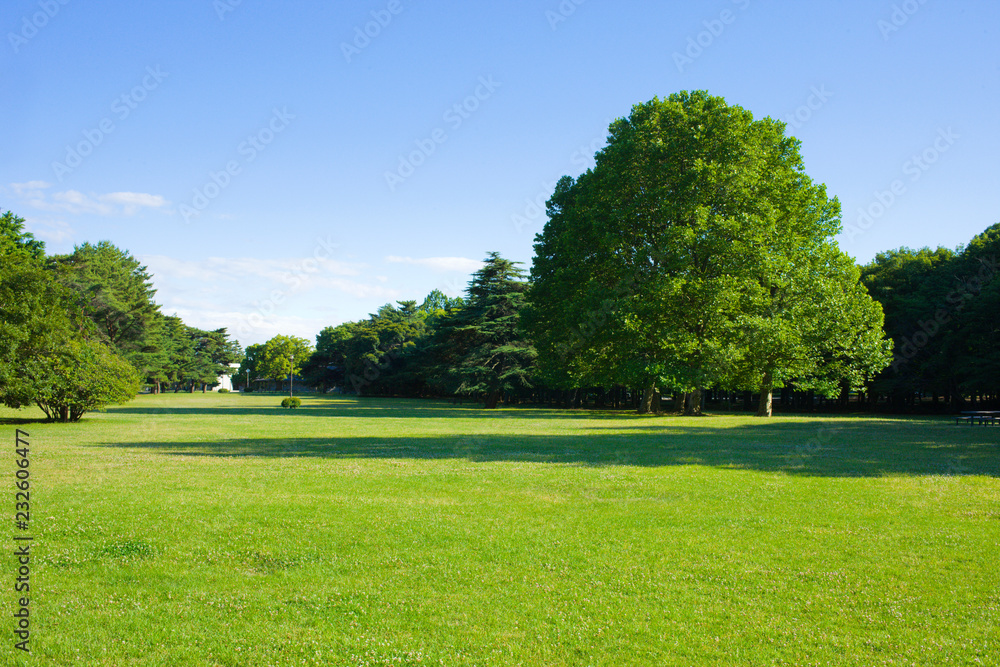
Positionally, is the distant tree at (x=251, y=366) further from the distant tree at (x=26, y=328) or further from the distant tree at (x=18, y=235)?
the distant tree at (x=26, y=328)

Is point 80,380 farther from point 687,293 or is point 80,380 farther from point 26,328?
point 687,293

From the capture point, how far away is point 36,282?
105ft

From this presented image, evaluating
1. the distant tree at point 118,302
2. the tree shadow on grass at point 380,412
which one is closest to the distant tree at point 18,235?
the distant tree at point 118,302

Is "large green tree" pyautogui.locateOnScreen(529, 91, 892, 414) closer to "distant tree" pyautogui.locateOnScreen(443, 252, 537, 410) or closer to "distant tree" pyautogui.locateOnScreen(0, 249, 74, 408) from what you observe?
"distant tree" pyautogui.locateOnScreen(443, 252, 537, 410)

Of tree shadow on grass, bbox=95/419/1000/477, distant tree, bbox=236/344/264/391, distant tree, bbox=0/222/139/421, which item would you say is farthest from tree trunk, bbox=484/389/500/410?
distant tree, bbox=236/344/264/391

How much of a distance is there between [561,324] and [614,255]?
552cm

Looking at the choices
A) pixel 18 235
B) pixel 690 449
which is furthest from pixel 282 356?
pixel 690 449

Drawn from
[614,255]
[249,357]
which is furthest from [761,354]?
[249,357]

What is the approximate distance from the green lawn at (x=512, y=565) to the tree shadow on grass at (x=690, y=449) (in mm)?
815

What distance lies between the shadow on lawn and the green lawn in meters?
0.94

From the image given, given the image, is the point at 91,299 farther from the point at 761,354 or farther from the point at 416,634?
the point at 416,634
